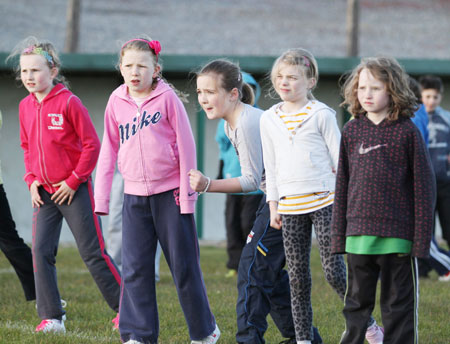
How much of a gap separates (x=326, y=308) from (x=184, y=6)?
44.1 feet

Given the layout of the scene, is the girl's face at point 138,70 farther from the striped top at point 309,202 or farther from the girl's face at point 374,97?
the girl's face at point 374,97

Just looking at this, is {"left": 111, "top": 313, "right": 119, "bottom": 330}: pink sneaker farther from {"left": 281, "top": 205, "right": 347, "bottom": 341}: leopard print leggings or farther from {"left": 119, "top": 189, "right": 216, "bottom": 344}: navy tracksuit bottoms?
{"left": 281, "top": 205, "right": 347, "bottom": 341}: leopard print leggings

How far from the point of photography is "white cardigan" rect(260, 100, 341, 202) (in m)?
4.70

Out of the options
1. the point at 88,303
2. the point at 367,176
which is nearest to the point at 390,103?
the point at 367,176

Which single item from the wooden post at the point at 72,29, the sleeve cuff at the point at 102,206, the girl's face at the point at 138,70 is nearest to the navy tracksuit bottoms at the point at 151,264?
the sleeve cuff at the point at 102,206

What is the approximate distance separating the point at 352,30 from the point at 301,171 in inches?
420

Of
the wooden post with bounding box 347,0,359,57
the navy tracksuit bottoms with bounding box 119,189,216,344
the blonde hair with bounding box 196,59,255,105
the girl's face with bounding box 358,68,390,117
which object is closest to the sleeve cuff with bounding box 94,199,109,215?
the navy tracksuit bottoms with bounding box 119,189,216,344

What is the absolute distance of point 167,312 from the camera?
6.23m

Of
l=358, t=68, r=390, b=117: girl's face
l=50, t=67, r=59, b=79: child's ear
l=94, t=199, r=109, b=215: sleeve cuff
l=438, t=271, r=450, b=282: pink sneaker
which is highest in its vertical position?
l=50, t=67, r=59, b=79: child's ear

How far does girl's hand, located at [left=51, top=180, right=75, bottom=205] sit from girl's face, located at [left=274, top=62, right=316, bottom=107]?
5.53ft

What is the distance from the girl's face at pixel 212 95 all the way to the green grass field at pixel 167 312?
1.55 m

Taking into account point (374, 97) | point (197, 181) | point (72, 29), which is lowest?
point (197, 181)

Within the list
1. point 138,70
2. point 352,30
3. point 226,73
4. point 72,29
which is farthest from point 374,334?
point 352,30

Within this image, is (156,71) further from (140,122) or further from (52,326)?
(52,326)
